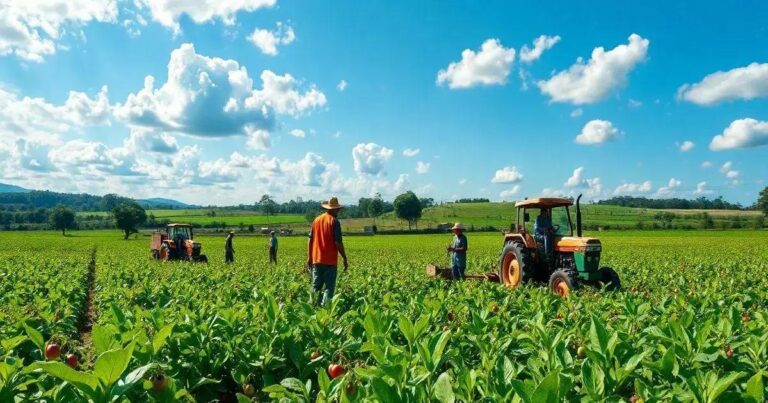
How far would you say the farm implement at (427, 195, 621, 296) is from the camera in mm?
10523

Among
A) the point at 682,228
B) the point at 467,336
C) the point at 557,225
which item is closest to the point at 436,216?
the point at 682,228

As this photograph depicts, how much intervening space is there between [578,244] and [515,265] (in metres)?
1.88

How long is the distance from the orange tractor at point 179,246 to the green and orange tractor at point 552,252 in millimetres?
17777

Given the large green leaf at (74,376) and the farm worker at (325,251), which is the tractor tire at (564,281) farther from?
the large green leaf at (74,376)

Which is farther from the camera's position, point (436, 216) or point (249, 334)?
point (436, 216)

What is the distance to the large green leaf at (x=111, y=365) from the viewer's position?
1.88m

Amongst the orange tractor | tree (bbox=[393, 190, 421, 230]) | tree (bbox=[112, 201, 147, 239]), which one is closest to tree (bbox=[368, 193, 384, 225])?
tree (bbox=[393, 190, 421, 230])

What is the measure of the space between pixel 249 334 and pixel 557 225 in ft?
32.8

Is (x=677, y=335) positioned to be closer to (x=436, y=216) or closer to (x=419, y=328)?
(x=419, y=328)

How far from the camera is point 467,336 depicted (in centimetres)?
364

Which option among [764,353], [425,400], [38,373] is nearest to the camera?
[425,400]

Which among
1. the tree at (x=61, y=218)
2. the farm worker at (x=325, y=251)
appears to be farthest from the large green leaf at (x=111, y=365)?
the tree at (x=61, y=218)

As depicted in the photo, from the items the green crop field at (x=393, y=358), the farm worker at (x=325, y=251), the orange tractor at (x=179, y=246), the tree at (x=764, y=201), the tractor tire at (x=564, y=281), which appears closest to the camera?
the green crop field at (x=393, y=358)

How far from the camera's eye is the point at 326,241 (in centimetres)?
824
